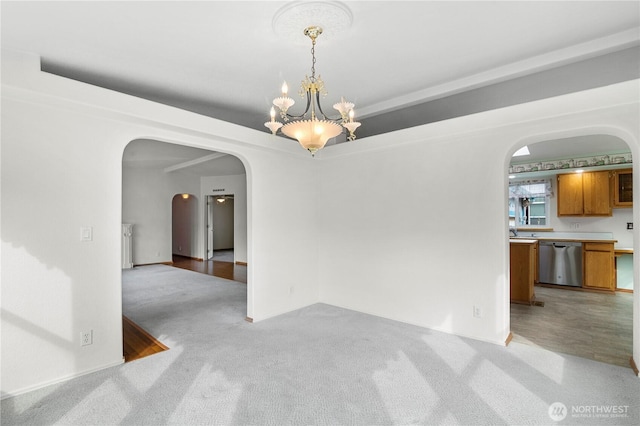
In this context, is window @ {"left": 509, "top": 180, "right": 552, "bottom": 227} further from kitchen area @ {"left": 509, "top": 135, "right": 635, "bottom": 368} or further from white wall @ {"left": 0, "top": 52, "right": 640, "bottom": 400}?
white wall @ {"left": 0, "top": 52, "right": 640, "bottom": 400}

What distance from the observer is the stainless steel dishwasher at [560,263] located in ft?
19.5

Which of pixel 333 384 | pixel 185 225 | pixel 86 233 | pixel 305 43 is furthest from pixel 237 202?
pixel 333 384

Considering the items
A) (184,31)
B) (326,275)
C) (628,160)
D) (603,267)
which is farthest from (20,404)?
(628,160)

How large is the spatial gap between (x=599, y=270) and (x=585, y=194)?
4.83ft

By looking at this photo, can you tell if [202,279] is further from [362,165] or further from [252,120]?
[362,165]

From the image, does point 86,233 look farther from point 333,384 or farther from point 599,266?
point 599,266

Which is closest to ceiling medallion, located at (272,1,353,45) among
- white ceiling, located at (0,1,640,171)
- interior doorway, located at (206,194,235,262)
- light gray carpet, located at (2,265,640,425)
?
white ceiling, located at (0,1,640,171)

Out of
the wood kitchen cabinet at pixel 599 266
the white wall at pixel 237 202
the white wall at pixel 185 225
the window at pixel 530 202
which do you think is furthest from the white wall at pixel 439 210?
the white wall at pixel 185 225

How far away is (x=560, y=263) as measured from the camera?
19.9 feet

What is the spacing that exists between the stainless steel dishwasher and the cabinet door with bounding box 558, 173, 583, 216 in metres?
0.74

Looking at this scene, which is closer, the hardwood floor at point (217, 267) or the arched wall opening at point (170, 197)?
→ the hardwood floor at point (217, 267)

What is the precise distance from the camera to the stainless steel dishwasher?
593cm

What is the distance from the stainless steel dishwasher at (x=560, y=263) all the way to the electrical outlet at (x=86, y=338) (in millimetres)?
7268

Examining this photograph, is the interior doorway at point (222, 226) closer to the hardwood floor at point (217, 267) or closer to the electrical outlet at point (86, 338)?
the hardwood floor at point (217, 267)
